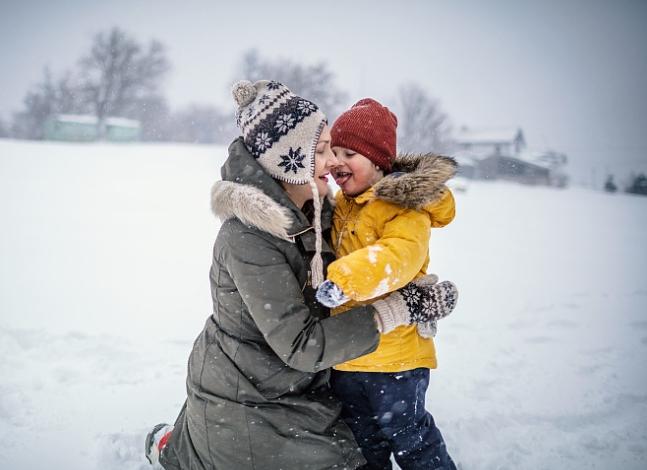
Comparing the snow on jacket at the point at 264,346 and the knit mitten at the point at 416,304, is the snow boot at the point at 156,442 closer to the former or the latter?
the snow on jacket at the point at 264,346

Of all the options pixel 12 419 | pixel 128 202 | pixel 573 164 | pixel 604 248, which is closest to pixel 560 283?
pixel 604 248

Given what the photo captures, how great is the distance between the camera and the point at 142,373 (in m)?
3.72

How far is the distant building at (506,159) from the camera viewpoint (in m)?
36.5

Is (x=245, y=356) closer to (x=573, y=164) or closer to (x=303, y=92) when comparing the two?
(x=303, y=92)

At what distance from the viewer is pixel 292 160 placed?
1928 mm

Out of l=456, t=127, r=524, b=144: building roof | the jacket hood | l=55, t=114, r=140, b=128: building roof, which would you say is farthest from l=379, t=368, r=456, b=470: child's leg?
l=456, t=127, r=524, b=144: building roof

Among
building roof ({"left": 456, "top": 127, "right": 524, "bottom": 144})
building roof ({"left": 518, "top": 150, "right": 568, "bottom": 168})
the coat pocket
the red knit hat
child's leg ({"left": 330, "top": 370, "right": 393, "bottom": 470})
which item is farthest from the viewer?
building roof ({"left": 456, "top": 127, "right": 524, "bottom": 144})

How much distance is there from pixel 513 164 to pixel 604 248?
1168 inches

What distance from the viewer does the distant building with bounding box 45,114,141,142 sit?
1348 inches

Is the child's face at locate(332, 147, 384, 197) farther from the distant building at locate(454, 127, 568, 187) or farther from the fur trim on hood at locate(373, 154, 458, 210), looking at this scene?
the distant building at locate(454, 127, 568, 187)

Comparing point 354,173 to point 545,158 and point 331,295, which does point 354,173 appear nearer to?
point 331,295

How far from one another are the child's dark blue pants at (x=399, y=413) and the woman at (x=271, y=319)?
0.61 feet

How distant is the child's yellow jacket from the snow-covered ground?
1.34 meters

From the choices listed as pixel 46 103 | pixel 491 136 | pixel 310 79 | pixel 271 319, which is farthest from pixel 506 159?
pixel 46 103
